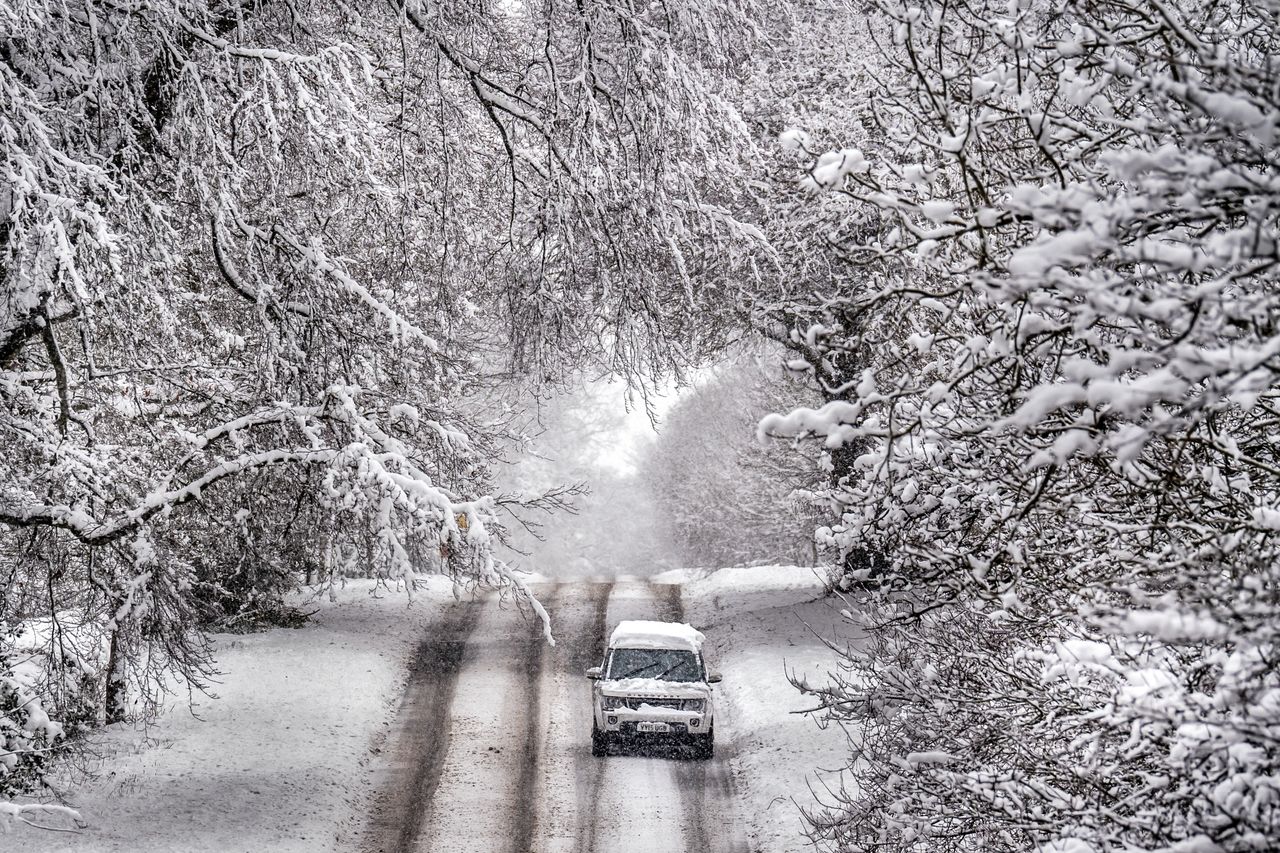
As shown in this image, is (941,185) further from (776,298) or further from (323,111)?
(776,298)

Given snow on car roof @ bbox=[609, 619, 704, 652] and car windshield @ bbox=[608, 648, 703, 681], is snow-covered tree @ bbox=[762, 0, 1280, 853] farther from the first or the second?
snow on car roof @ bbox=[609, 619, 704, 652]

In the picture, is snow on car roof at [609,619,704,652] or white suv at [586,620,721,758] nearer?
white suv at [586,620,721,758]

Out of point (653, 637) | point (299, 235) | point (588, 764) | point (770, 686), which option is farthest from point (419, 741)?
point (299, 235)

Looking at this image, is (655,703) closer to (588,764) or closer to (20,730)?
(588,764)

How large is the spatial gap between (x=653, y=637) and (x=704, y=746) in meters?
1.77

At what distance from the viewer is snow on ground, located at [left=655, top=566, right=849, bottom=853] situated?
1323 centimetres

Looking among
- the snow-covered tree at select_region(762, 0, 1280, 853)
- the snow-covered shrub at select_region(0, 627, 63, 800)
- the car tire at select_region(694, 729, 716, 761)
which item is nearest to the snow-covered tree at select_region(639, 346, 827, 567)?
the car tire at select_region(694, 729, 716, 761)

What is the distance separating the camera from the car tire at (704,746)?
50.1 ft

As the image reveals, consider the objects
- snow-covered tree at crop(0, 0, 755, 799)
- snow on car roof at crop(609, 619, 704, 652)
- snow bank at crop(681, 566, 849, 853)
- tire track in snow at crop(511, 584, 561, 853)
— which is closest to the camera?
snow-covered tree at crop(0, 0, 755, 799)

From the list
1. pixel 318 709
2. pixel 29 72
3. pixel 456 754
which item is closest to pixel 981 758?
pixel 29 72

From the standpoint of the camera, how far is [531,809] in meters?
13.3

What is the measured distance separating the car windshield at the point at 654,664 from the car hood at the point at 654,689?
6.9 inches

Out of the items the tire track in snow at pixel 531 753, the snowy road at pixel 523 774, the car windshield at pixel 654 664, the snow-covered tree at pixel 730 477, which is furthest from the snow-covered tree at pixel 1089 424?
the snow-covered tree at pixel 730 477

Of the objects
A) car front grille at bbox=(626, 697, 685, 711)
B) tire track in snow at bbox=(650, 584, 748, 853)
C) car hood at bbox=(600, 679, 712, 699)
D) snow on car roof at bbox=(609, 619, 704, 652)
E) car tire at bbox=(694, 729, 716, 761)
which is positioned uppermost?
snow on car roof at bbox=(609, 619, 704, 652)
